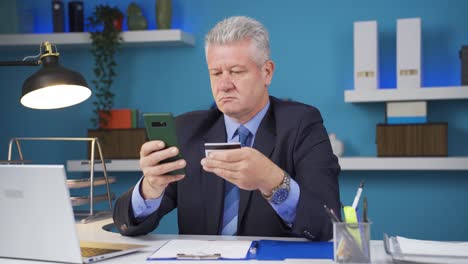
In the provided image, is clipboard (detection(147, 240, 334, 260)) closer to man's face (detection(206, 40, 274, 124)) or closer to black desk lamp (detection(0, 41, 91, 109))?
man's face (detection(206, 40, 274, 124))

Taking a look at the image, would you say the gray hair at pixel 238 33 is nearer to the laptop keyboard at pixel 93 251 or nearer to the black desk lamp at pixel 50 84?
the black desk lamp at pixel 50 84

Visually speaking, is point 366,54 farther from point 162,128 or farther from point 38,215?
point 38,215

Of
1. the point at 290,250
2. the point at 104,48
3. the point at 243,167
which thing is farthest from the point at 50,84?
the point at 104,48

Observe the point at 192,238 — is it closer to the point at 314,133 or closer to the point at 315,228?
the point at 315,228

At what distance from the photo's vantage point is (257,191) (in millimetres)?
1977

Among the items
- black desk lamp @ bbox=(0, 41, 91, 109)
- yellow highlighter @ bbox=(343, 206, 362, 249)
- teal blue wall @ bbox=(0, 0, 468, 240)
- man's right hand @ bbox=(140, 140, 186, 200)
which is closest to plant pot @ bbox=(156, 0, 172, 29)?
teal blue wall @ bbox=(0, 0, 468, 240)

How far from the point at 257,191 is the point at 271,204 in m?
0.21

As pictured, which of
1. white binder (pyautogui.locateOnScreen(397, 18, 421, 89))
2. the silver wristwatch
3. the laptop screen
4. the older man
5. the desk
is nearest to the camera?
the laptop screen

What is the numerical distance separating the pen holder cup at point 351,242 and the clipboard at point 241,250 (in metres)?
0.11

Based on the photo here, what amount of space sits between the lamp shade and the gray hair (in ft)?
1.48

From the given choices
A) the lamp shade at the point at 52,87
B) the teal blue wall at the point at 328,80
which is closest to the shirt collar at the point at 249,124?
the lamp shade at the point at 52,87

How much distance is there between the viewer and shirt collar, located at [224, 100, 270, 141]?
2086mm

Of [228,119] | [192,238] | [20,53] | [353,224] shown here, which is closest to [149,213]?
[192,238]

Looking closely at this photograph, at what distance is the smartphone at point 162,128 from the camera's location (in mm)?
1580
